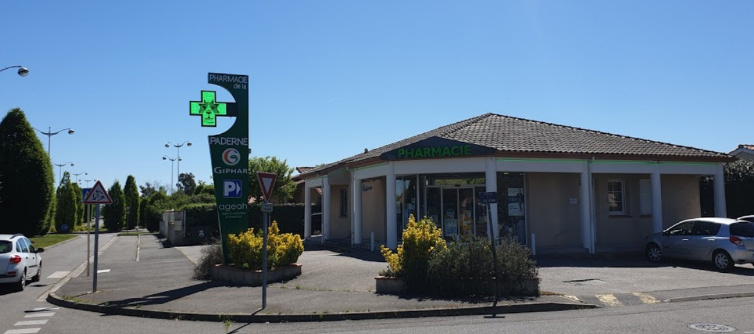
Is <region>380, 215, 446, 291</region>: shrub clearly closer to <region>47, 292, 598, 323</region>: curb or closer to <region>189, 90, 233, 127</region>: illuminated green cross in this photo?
<region>47, 292, 598, 323</region>: curb

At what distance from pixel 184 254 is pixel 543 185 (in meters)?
15.9

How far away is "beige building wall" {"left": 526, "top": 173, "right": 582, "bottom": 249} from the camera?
66.0 ft

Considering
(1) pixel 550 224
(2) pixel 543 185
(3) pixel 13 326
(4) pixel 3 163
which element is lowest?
(3) pixel 13 326

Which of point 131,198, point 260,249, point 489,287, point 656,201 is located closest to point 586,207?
point 656,201

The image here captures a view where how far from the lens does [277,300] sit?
1103 centimetres

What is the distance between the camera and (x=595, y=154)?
19.0m

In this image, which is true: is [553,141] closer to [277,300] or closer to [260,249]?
[260,249]

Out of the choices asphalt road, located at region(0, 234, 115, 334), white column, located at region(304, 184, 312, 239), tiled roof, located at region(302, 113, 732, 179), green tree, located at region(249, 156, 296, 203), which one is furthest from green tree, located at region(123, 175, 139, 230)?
tiled roof, located at region(302, 113, 732, 179)

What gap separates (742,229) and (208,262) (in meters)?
15.1

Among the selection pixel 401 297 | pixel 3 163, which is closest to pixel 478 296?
pixel 401 297

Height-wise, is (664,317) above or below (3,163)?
below

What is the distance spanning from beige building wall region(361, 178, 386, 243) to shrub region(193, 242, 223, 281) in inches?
348

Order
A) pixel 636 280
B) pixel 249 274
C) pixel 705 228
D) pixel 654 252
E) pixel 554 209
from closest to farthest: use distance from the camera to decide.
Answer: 1. pixel 636 280
2. pixel 249 274
3. pixel 705 228
4. pixel 654 252
5. pixel 554 209

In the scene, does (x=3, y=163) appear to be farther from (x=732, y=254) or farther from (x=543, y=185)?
(x=732, y=254)
